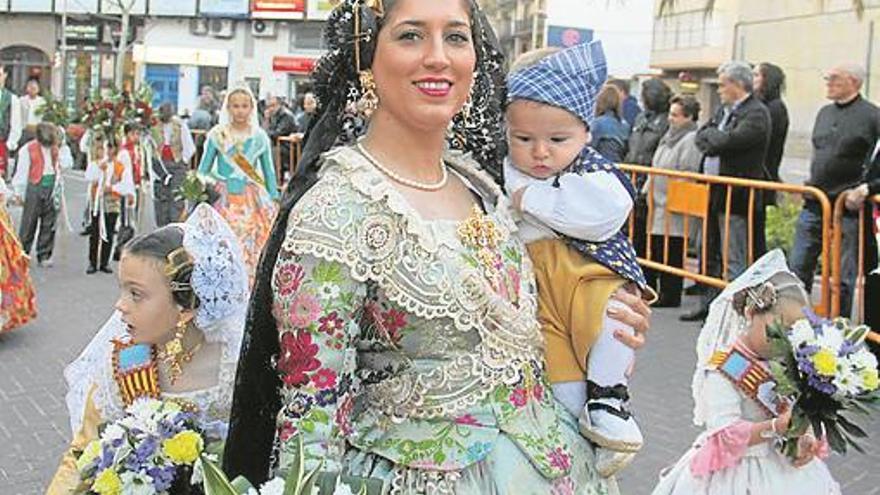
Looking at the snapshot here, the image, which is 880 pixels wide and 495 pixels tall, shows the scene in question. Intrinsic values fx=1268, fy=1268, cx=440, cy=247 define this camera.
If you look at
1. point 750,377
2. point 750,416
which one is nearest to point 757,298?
point 750,377

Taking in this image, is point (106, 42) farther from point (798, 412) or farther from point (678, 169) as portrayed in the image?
point (798, 412)

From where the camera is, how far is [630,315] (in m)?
2.69

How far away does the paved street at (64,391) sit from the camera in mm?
6180

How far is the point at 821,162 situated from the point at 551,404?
7.46 m

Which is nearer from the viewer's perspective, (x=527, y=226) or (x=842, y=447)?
(x=527, y=226)

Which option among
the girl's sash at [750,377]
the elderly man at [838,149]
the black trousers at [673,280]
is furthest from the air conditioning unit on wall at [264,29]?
the girl's sash at [750,377]

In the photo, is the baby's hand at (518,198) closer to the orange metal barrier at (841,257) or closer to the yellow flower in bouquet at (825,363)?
the yellow flower in bouquet at (825,363)

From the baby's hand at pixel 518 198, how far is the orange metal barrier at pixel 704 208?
6616 millimetres

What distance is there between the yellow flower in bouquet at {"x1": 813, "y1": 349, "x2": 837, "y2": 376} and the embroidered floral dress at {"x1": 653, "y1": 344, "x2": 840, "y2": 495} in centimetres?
51

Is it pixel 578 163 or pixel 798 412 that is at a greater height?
pixel 578 163

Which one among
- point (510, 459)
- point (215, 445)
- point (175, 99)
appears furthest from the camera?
point (175, 99)

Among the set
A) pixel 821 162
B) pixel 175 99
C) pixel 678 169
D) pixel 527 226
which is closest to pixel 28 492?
pixel 527 226

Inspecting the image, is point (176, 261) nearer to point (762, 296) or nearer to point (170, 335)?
point (170, 335)

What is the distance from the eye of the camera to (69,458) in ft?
11.6
